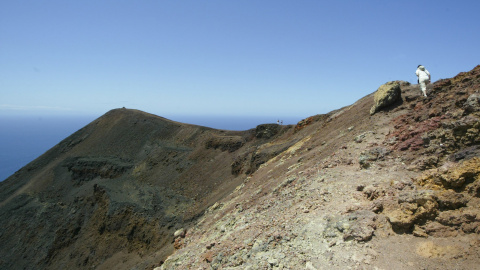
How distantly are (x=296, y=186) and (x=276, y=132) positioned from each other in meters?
18.7

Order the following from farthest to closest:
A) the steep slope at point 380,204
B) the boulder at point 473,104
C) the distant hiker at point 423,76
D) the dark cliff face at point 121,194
→ the dark cliff face at point 121,194 < the distant hiker at point 423,76 < the boulder at point 473,104 < the steep slope at point 380,204

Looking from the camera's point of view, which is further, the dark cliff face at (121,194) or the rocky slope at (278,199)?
the dark cliff face at (121,194)

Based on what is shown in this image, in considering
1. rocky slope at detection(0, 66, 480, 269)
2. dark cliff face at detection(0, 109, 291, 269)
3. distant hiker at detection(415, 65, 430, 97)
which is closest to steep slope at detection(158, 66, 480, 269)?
rocky slope at detection(0, 66, 480, 269)

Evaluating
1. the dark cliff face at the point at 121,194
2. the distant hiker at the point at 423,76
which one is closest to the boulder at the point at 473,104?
the distant hiker at the point at 423,76

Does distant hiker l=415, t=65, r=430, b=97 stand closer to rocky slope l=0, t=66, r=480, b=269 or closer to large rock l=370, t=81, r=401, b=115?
rocky slope l=0, t=66, r=480, b=269

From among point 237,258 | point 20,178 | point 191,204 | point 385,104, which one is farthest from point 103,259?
point 20,178

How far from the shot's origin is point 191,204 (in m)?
25.0

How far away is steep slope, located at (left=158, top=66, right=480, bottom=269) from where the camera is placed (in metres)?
7.10

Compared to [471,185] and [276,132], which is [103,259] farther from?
[471,185]

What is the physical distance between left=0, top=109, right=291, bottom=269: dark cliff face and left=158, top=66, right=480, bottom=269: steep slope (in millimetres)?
9561

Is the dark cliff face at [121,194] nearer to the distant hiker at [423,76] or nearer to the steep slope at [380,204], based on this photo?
the steep slope at [380,204]

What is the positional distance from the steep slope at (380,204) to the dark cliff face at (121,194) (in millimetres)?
9561

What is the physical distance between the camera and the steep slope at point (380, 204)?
7102 mm

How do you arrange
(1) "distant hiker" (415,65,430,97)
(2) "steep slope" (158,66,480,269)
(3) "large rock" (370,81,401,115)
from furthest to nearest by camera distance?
(3) "large rock" (370,81,401,115), (1) "distant hiker" (415,65,430,97), (2) "steep slope" (158,66,480,269)
